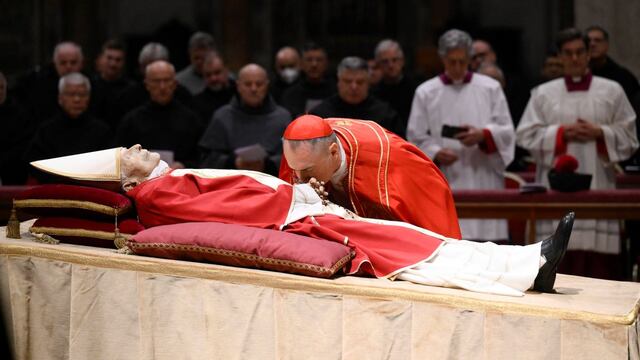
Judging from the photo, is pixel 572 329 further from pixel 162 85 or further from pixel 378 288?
pixel 162 85

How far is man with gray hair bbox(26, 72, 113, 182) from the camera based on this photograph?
759 cm

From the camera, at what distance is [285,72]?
9.61m

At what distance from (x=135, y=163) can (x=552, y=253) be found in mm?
1900

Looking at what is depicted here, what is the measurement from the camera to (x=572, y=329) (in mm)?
3564

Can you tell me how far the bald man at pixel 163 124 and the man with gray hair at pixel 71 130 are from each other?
7.5 inches

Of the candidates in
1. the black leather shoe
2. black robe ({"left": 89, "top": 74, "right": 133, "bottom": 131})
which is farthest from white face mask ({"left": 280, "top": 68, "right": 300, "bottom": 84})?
the black leather shoe

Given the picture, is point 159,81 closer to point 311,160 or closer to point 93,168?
point 93,168

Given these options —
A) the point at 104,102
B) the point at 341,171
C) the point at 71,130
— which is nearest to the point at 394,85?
the point at 104,102

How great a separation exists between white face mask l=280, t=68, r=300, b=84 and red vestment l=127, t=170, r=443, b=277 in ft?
16.5

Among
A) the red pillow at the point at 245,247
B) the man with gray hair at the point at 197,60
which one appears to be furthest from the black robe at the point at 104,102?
the red pillow at the point at 245,247

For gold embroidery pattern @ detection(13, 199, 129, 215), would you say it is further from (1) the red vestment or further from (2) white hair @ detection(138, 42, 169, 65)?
(2) white hair @ detection(138, 42, 169, 65)

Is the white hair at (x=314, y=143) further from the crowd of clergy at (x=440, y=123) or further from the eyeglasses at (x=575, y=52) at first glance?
the eyeglasses at (x=575, y=52)

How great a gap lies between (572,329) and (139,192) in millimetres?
1958

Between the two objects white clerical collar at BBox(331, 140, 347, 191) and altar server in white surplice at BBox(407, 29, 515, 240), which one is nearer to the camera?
white clerical collar at BBox(331, 140, 347, 191)
